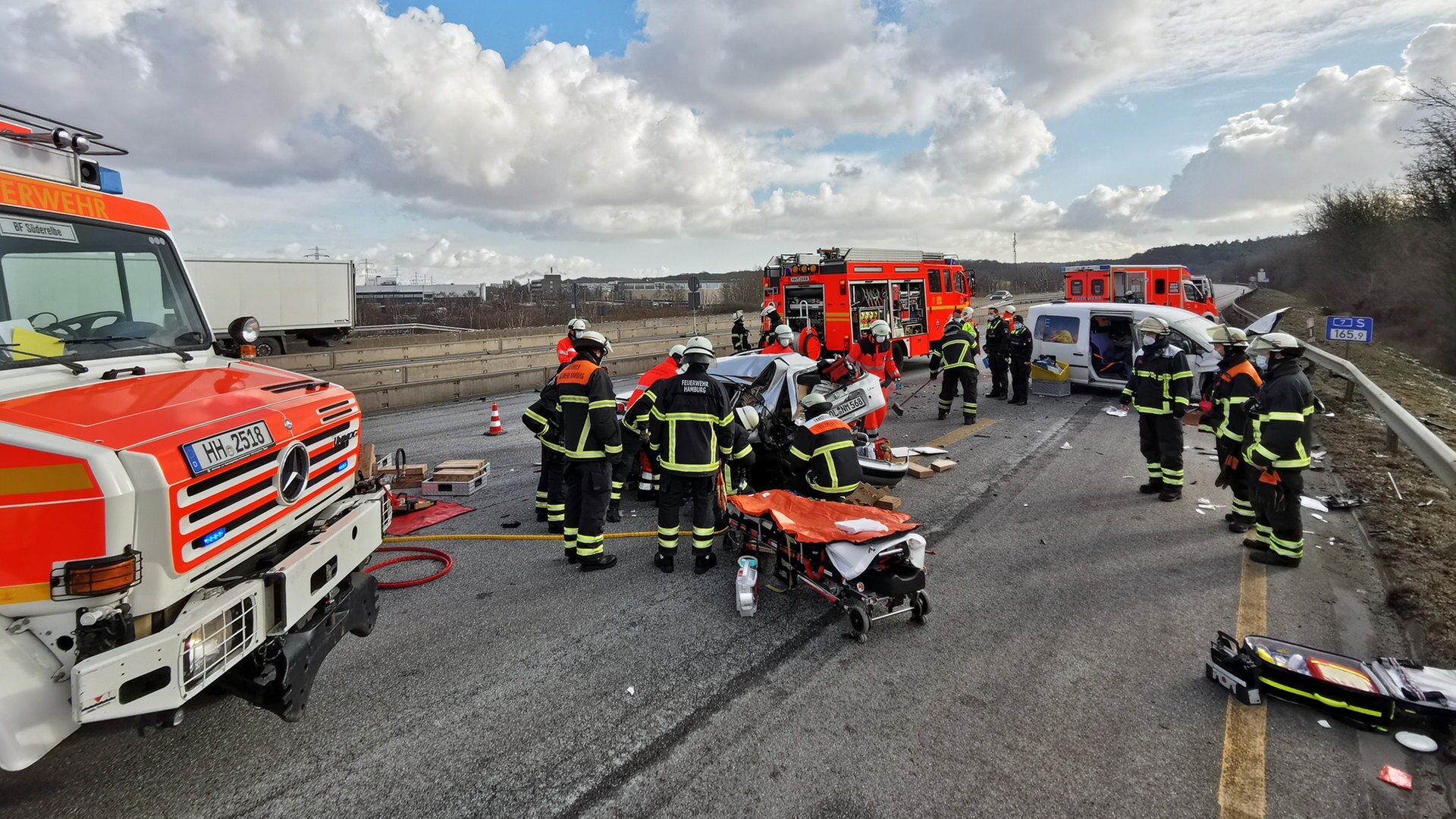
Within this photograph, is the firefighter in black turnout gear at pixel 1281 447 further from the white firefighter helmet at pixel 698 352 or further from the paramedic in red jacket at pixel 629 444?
the paramedic in red jacket at pixel 629 444

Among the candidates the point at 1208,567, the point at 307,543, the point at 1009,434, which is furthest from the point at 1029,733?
the point at 1009,434

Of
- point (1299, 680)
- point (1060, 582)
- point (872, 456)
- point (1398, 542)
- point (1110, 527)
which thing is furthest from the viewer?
point (872, 456)

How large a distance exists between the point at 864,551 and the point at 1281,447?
141 inches

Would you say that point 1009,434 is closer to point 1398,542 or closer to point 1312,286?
point 1398,542

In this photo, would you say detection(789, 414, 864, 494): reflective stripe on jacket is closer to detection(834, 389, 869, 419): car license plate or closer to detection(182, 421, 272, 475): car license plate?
detection(834, 389, 869, 419): car license plate

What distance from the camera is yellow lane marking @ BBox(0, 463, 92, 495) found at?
213 cm

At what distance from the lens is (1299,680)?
3.56 m

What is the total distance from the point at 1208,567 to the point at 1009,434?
5.12 metres

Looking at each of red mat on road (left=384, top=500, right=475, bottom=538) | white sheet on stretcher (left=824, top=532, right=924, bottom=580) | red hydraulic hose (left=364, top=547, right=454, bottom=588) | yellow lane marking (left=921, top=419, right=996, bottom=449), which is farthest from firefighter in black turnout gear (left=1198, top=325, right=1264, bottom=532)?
red mat on road (left=384, top=500, right=475, bottom=538)

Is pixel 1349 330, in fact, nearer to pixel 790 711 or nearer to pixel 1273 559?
pixel 1273 559

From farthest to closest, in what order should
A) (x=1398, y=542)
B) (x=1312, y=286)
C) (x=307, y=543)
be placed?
1. (x=1312, y=286)
2. (x=1398, y=542)
3. (x=307, y=543)

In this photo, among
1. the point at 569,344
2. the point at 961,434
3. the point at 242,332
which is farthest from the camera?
the point at 961,434

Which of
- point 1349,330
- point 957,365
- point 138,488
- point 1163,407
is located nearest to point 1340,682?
point 1163,407

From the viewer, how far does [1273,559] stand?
5.54 meters
